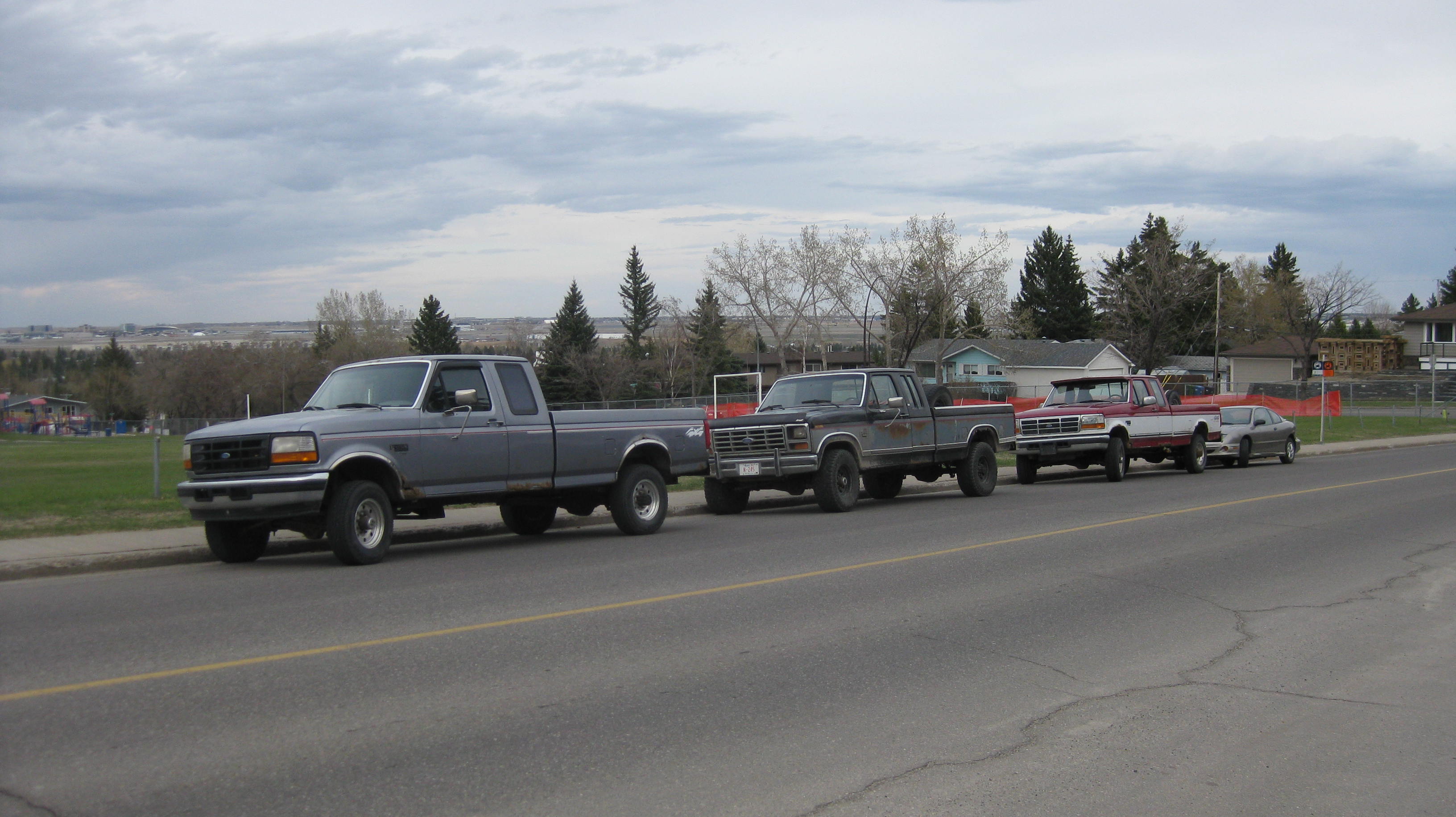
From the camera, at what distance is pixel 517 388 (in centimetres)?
1294

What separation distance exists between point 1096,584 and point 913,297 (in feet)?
192

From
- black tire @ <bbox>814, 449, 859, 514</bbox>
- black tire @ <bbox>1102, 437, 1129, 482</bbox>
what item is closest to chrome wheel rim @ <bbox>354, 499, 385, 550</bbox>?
black tire @ <bbox>814, 449, 859, 514</bbox>

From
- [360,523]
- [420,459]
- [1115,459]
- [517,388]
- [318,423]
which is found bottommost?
[1115,459]

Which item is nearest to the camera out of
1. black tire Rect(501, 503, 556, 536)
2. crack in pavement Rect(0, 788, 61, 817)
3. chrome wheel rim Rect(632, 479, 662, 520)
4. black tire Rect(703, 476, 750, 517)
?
crack in pavement Rect(0, 788, 61, 817)

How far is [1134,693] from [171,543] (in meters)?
10.3

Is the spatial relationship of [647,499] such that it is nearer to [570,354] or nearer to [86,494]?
[86,494]

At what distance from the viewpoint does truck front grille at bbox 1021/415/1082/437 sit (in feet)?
71.5

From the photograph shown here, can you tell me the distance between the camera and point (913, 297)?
222 feet

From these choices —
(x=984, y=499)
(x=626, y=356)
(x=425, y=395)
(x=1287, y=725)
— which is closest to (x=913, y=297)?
(x=626, y=356)

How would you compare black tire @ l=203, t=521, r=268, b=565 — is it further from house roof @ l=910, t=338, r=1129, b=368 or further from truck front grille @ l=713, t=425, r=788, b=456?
house roof @ l=910, t=338, r=1129, b=368

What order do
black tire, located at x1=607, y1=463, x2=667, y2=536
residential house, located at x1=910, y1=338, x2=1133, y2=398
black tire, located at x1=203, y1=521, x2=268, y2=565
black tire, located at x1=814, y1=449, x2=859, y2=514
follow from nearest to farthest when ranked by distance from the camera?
1. black tire, located at x1=203, y1=521, x2=268, y2=565
2. black tire, located at x1=607, y1=463, x2=667, y2=536
3. black tire, located at x1=814, y1=449, x2=859, y2=514
4. residential house, located at x1=910, y1=338, x2=1133, y2=398

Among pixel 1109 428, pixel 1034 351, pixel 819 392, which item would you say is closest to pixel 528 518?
pixel 819 392

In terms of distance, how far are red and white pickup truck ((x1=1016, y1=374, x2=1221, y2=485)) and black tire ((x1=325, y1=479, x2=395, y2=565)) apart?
13.9 m

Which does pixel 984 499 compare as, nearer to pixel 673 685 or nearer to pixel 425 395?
pixel 425 395
